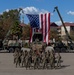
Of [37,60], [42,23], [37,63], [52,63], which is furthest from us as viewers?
[42,23]

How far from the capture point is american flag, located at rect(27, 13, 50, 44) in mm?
38378

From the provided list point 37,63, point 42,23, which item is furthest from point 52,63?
point 42,23

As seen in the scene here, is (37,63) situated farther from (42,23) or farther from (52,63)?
(42,23)

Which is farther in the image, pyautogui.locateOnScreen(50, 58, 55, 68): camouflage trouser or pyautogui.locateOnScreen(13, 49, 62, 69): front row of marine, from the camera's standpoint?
pyautogui.locateOnScreen(50, 58, 55, 68): camouflage trouser

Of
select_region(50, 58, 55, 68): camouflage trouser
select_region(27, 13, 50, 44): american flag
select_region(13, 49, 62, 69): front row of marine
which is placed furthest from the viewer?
select_region(27, 13, 50, 44): american flag

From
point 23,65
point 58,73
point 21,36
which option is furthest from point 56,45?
point 21,36

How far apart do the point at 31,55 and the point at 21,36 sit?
236 feet

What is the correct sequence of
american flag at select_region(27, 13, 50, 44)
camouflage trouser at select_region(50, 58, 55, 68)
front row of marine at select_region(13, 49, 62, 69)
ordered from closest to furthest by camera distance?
1. front row of marine at select_region(13, 49, 62, 69)
2. camouflage trouser at select_region(50, 58, 55, 68)
3. american flag at select_region(27, 13, 50, 44)

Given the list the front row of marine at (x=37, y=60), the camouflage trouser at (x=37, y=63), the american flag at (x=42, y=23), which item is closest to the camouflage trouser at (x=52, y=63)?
the front row of marine at (x=37, y=60)

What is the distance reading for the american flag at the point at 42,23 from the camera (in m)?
38.4

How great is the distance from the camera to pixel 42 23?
40812 millimetres

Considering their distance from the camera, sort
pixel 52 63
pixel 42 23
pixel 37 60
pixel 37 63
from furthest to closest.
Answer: pixel 42 23 → pixel 52 63 → pixel 37 63 → pixel 37 60

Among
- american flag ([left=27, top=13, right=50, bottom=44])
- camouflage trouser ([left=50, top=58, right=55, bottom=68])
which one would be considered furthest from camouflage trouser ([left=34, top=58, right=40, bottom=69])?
american flag ([left=27, top=13, right=50, bottom=44])

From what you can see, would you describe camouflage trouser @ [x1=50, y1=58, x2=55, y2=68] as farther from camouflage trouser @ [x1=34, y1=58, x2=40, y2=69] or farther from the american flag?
the american flag
